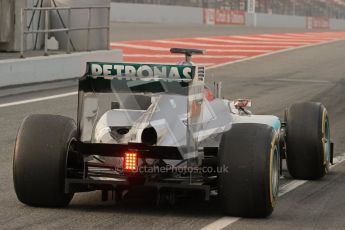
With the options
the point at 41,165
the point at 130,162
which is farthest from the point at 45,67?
the point at 130,162

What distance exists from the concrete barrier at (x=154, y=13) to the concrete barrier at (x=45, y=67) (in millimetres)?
21999

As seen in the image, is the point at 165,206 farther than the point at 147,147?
Yes

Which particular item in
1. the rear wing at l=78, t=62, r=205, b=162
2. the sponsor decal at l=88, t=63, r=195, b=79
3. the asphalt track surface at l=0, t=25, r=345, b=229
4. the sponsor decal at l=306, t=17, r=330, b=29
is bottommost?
the asphalt track surface at l=0, t=25, r=345, b=229

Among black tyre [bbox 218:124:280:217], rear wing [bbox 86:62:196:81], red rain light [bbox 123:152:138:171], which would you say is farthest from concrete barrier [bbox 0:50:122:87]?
black tyre [bbox 218:124:280:217]

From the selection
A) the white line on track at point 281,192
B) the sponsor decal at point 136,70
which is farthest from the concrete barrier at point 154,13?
the sponsor decal at point 136,70

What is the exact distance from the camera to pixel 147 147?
26.1 feet

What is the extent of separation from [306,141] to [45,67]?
10.8 m

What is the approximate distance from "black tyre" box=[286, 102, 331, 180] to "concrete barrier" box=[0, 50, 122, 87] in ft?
30.3

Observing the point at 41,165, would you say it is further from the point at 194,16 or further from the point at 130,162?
the point at 194,16

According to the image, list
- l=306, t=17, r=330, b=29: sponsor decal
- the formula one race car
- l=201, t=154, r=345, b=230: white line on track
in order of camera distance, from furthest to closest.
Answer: l=306, t=17, r=330, b=29: sponsor decal, the formula one race car, l=201, t=154, r=345, b=230: white line on track

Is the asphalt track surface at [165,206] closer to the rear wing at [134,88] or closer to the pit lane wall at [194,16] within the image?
the rear wing at [134,88]

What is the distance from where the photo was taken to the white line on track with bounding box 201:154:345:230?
7.76 metres

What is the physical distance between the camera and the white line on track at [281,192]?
25.5ft

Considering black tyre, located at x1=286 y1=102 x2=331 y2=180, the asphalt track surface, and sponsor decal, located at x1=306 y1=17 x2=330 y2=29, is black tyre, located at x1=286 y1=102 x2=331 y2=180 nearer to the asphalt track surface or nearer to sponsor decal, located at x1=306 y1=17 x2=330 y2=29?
the asphalt track surface
